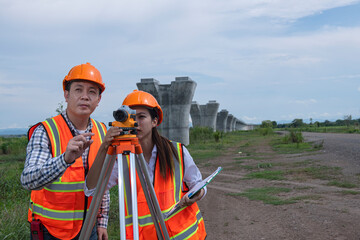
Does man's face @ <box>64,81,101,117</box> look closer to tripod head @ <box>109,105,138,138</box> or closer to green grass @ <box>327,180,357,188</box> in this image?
tripod head @ <box>109,105,138,138</box>

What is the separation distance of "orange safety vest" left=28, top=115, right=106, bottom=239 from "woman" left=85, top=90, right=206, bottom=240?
0.11 m

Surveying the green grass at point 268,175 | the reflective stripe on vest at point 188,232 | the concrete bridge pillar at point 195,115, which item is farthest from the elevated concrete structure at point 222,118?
the reflective stripe on vest at point 188,232

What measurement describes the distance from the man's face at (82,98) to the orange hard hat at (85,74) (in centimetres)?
4

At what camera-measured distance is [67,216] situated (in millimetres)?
1880

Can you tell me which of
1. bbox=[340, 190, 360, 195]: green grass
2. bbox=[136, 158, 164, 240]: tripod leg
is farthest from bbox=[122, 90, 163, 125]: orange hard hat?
bbox=[340, 190, 360, 195]: green grass

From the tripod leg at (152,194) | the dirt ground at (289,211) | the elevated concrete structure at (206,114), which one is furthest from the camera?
the elevated concrete structure at (206,114)

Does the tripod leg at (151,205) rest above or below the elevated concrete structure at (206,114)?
below

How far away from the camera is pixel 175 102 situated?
633 inches

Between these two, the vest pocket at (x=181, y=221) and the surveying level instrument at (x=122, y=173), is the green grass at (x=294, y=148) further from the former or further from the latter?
the surveying level instrument at (x=122, y=173)

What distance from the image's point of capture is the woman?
1884mm

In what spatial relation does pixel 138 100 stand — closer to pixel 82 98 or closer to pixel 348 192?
pixel 82 98

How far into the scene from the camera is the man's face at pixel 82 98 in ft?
6.39

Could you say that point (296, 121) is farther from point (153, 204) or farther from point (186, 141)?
point (153, 204)

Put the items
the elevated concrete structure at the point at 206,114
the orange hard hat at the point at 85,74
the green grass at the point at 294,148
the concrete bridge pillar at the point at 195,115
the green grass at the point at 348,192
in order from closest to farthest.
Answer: the orange hard hat at the point at 85,74, the green grass at the point at 348,192, the green grass at the point at 294,148, the concrete bridge pillar at the point at 195,115, the elevated concrete structure at the point at 206,114
